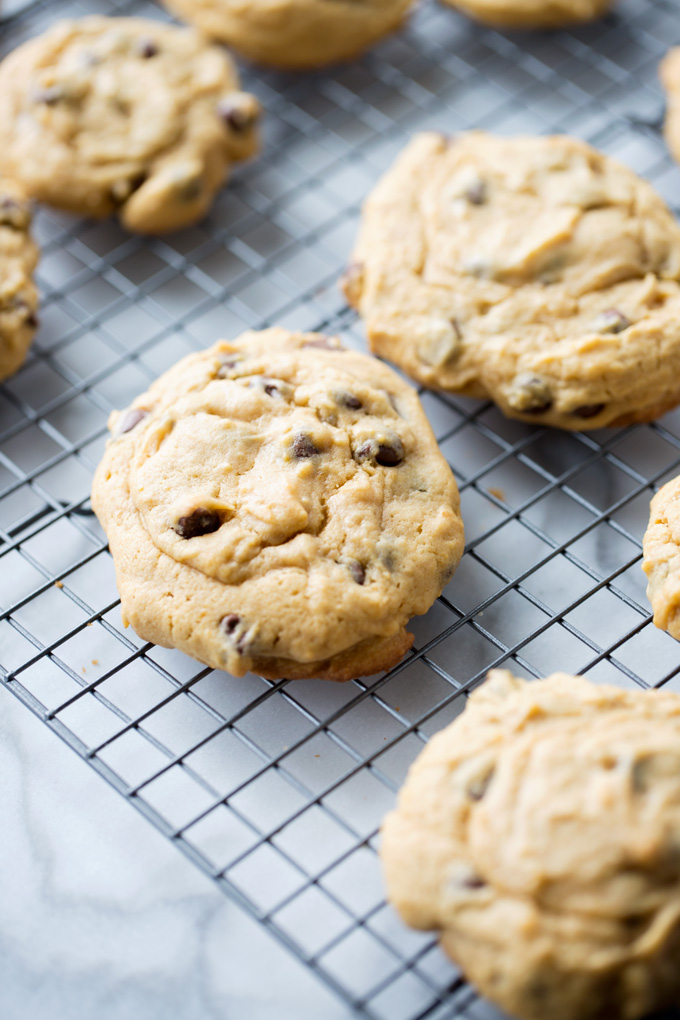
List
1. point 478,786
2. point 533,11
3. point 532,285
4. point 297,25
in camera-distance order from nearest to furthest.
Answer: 1. point 478,786
2. point 532,285
3. point 297,25
4. point 533,11

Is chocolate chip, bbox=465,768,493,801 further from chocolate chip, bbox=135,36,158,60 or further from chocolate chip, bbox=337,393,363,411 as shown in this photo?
chocolate chip, bbox=135,36,158,60

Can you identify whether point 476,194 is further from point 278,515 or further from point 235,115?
point 278,515

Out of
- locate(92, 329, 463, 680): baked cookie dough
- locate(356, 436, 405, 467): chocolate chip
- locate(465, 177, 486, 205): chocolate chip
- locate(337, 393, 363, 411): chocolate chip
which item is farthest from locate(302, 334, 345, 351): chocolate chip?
locate(465, 177, 486, 205): chocolate chip

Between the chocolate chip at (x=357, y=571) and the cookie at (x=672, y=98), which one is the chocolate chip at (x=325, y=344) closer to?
the chocolate chip at (x=357, y=571)

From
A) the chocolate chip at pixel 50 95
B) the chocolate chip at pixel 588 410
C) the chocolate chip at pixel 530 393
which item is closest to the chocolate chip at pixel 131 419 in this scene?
the chocolate chip at pixel 530 393

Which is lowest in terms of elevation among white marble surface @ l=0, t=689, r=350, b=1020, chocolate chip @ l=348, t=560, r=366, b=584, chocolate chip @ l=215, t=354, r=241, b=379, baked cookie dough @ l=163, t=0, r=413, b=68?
white marble surface @ l=0, t=689, r=350, b=1020

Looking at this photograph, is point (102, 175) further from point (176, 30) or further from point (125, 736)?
point (125, 736)

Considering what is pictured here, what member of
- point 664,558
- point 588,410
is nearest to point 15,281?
point 588,410
